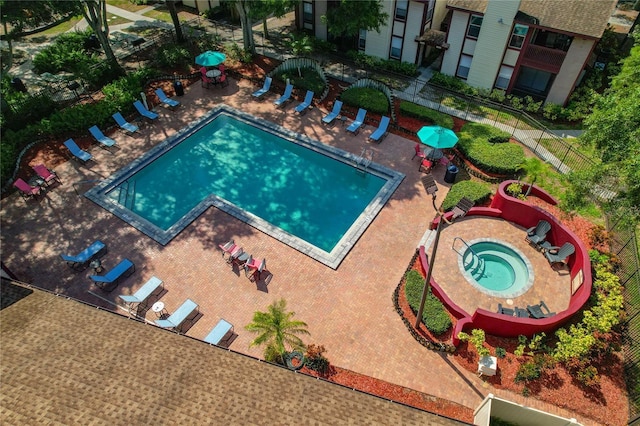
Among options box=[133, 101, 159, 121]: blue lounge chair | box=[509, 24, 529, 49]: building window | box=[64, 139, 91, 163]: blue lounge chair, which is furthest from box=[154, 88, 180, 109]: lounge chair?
box=[509, 24, 529, 49]: building window

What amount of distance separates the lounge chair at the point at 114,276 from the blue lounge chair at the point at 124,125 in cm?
1059

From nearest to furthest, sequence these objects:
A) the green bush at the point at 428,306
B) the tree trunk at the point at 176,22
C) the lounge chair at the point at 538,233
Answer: the green bush at the point at 428,306, the lounge chair at the point at 538,233, the tree trunk at the point at 176,22

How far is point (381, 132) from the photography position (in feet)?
82.4

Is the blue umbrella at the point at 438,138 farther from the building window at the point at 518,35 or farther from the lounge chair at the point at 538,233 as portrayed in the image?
the building window at the point at 518,35

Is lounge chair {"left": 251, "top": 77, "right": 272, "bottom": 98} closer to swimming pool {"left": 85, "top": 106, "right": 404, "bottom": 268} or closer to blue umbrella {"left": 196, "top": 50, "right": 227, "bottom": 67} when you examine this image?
swimming pool {"left": 85, "top": 106, "right": 404, "bottom": 268}

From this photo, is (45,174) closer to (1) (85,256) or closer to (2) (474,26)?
(1) (85,256)

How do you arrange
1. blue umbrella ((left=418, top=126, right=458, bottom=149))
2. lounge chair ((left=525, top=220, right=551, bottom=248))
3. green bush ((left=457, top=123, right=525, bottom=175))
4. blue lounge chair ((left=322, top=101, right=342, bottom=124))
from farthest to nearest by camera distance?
blue lounge chair ((left=322, top=101, right=342, bottom=124)) → green bush ((left=457, top=123, right=525, bottom=175)) → blue umbrella ((left=418, top=126, right=458, bottom=149)) → lounge chair ((left=525, top=220, right=551, bottom=248))

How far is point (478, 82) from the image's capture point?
1205 inches

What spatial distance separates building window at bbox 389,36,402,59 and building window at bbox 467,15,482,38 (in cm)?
547

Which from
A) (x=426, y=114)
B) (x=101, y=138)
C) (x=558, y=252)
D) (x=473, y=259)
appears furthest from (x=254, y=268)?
(x=426, y=114)

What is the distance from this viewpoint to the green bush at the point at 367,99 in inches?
A: 1056

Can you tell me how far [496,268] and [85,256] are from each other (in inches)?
745

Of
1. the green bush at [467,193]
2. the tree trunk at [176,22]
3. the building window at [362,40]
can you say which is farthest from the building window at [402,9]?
the tree trunk at [176,22]

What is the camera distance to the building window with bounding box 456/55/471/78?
30281 mm
